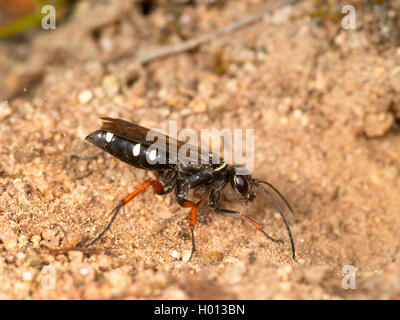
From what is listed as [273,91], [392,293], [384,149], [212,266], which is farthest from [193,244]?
[384,149]

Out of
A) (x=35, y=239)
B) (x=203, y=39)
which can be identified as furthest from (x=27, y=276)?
(x=203, y=39)

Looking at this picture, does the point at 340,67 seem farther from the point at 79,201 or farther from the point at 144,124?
the point at 79,201

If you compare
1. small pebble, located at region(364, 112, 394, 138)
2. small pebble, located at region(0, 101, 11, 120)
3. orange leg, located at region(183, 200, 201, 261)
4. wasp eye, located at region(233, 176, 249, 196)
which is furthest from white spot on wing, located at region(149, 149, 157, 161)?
small pebble, located at region(364, 112, 394, 138)

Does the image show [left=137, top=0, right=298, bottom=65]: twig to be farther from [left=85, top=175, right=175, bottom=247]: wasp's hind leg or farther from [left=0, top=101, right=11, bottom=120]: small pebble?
[left=85, top=175, right=175, bottom=247]: wasp's hind leg

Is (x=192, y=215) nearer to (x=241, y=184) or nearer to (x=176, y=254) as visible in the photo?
(x=176, y=254)

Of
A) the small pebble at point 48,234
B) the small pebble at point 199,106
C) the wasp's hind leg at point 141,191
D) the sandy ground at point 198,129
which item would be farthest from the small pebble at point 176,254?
the small pebble at point 199,106

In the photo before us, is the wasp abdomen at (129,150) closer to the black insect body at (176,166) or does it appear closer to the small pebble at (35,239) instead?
the black insect body at (176,166)
